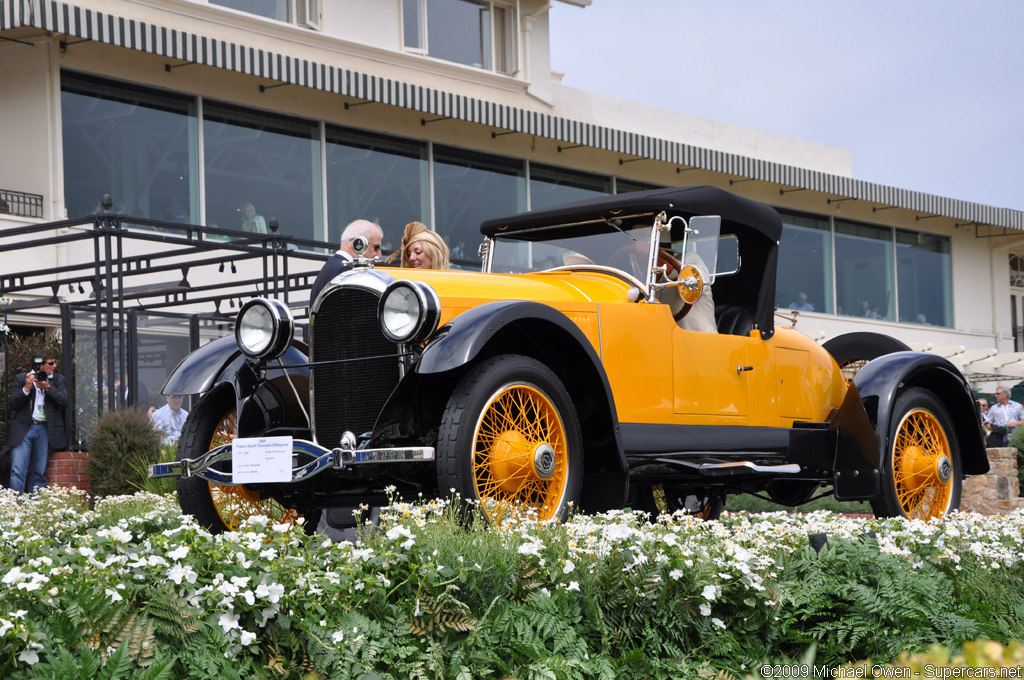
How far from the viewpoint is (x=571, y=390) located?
5.89 metres

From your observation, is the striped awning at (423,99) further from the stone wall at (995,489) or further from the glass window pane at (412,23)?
the stone wall at (995,489)

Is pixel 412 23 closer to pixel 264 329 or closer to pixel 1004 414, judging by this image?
pixel 1004 414

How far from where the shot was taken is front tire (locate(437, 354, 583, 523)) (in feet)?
16.4

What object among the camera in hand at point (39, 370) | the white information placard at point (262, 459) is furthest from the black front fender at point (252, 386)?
the camera in hand at point (39, 370)

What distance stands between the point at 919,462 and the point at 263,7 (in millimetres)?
14692

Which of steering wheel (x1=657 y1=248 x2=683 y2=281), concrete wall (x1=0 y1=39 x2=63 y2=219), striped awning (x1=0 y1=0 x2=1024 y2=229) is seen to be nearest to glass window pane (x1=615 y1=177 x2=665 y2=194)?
striped awning (x1=0 y1=0 x2=1024 y2=229)

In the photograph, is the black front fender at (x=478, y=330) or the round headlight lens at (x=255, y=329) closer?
the black front fender at (x=478, y=330)

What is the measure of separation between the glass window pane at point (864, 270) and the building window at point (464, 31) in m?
10.3

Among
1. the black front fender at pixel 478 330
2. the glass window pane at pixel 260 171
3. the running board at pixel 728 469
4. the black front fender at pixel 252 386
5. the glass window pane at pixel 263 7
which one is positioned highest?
the glass window pane at pixel 263 7

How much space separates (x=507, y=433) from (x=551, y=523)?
78cm

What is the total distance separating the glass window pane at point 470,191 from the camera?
2100cm

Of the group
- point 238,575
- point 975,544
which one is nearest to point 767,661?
point 975,544

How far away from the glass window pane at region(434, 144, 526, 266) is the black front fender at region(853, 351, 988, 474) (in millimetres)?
13122

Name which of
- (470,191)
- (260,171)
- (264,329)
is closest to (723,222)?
(264,329)
